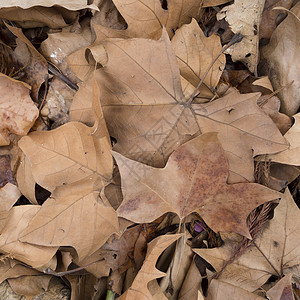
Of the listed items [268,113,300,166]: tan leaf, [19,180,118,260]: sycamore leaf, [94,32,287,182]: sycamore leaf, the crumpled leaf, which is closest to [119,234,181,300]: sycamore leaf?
[19,180,118,260]: sycamore leaf

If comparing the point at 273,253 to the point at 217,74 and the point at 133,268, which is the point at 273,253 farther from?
the point at 217,74

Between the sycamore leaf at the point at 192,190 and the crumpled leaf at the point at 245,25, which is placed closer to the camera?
the sycamore leaf at the point at 192,190

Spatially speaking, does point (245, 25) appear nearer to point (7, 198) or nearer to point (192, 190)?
point (192, 190)

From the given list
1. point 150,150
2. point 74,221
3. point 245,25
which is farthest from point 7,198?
point 245,25

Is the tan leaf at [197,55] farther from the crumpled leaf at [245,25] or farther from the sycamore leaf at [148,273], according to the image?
the sycamore leaf at [148,273]

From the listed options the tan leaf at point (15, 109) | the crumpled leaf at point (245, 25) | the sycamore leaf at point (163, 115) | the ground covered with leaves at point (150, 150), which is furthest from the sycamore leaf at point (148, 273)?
the crumpled leaf at point (245, 25)

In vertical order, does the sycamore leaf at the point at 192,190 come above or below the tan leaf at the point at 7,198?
above
